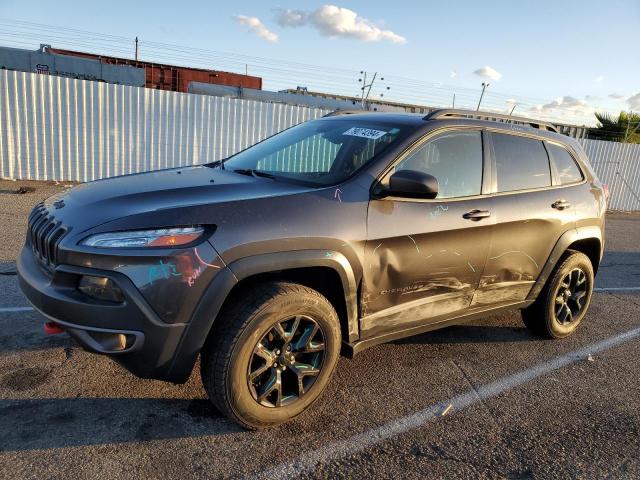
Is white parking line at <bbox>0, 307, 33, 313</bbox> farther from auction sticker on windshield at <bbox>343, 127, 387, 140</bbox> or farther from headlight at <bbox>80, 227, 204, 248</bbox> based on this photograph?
auction sticker on windshield at <bbox>343, 127, 387, 140</bbox>

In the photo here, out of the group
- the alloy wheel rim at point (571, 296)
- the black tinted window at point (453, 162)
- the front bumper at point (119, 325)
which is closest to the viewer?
the front bumper at point (119, 325)

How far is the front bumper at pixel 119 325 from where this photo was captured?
7.69 feet

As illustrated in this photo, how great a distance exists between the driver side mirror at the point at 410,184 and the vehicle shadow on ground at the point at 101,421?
167 cm

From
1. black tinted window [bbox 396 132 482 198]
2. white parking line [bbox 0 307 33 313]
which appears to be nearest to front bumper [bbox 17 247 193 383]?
black tinted window [bbox 396 132 482 198]

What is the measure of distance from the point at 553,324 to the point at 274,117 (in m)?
9.81

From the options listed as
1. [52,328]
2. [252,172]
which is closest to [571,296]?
[252,172]

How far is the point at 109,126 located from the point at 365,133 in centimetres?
973

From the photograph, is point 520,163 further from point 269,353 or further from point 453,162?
point 269,353

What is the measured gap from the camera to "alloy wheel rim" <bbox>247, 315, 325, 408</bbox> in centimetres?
271

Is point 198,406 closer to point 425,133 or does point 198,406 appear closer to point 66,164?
point 425,133

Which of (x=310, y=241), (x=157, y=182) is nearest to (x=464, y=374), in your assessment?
(x=310, y=241)

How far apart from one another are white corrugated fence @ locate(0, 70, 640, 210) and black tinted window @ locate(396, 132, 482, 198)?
9623mm

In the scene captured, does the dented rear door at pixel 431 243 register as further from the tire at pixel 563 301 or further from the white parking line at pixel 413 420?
the tire at pixel 563 301

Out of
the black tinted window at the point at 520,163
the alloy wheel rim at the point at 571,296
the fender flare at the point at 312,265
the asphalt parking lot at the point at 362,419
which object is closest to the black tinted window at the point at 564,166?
the black tinted window at the point at 520,163
